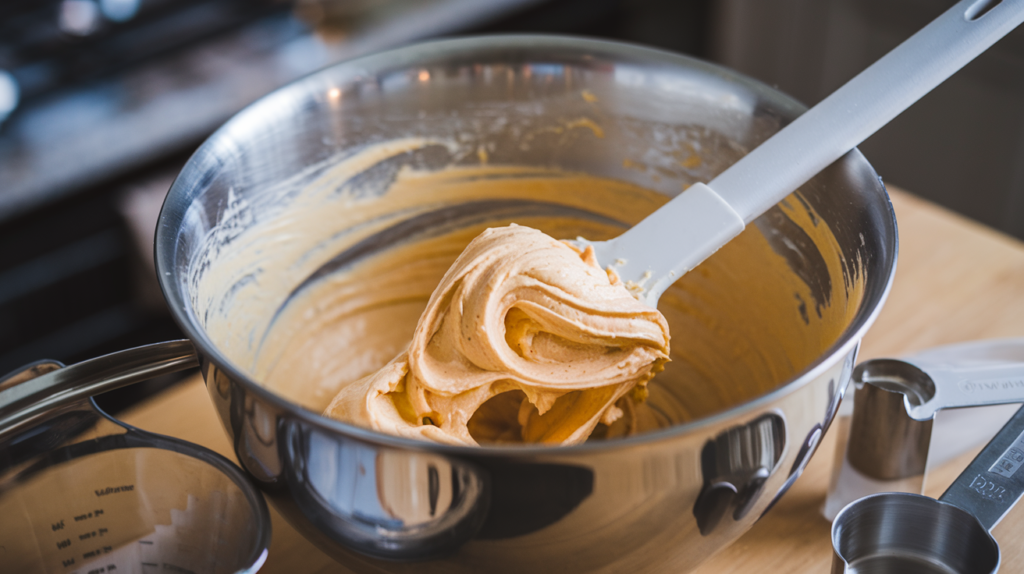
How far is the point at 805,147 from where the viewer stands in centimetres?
73

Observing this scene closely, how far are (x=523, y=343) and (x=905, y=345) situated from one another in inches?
18.3

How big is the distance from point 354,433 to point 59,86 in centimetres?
143

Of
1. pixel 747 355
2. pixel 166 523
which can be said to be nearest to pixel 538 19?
pixel 747 355

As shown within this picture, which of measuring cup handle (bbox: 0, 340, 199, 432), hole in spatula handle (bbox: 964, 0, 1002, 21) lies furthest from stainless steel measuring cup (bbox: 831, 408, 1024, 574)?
measuring cup handle (bbox: 0, 340, 199, 432)

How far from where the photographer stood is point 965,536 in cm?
63

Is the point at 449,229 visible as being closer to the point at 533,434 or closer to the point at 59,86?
the point at 533,434

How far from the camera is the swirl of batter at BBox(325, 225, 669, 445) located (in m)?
0.71

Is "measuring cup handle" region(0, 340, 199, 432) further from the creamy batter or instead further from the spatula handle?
the spatula handle

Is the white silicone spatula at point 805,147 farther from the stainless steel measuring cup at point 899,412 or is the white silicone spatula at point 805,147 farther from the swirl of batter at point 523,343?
the stainless steel measuring cup at point 899,412

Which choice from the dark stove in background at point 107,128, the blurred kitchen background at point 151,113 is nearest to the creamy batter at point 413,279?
the dark stove in background at point 107,128

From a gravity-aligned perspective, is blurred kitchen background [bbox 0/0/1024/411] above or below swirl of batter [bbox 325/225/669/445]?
below

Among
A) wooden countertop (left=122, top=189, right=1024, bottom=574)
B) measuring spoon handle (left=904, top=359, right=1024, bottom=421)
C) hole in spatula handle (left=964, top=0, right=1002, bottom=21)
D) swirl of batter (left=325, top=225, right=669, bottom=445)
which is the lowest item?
wooden countertop (left=122, top=189, right=1024, bottom=574)

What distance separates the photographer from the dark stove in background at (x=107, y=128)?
1506mm

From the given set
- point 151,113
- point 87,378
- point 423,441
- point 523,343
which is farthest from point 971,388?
point 151,113
